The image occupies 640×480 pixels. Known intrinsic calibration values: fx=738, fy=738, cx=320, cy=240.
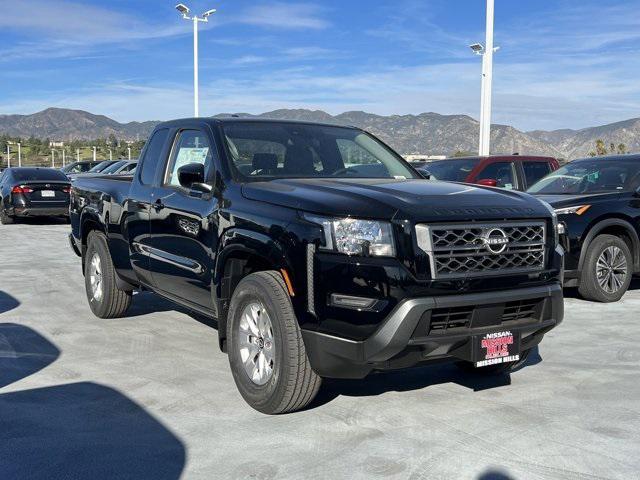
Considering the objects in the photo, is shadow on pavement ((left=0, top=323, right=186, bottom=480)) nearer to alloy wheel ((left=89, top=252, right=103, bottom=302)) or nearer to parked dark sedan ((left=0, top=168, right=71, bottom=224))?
alloy wheel ((left=89, top=252, right=103, bottom=302))

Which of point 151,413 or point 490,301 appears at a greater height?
point 490,301

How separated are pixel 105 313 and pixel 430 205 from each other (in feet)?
13.7

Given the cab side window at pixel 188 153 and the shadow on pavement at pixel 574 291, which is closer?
the cab side window at pixel 188 153

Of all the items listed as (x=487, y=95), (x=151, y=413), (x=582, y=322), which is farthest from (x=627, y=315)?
(x=487, y=95)

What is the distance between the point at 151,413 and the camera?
14.8ft

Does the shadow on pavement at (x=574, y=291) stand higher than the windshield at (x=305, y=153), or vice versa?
the windshield at (x=305, y=153)

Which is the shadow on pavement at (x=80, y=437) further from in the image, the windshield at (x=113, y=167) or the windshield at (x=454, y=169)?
the windshield at (x=113, y=167)

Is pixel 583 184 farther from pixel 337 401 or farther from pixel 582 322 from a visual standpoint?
pixel 337 401

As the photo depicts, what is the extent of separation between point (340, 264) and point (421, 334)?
0.57 meters

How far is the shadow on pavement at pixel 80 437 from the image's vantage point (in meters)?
3.67

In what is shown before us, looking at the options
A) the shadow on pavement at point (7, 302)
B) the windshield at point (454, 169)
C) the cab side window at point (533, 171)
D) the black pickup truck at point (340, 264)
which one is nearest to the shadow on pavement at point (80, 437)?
the black pickup truck at point (340, 264)

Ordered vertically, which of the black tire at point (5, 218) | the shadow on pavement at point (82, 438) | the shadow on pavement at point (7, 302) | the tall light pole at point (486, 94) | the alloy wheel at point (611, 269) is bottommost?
the shadow on pavement at point (82, 438)

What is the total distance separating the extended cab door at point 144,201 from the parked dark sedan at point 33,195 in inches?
495

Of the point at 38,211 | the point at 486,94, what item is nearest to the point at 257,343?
the point at 38,211
